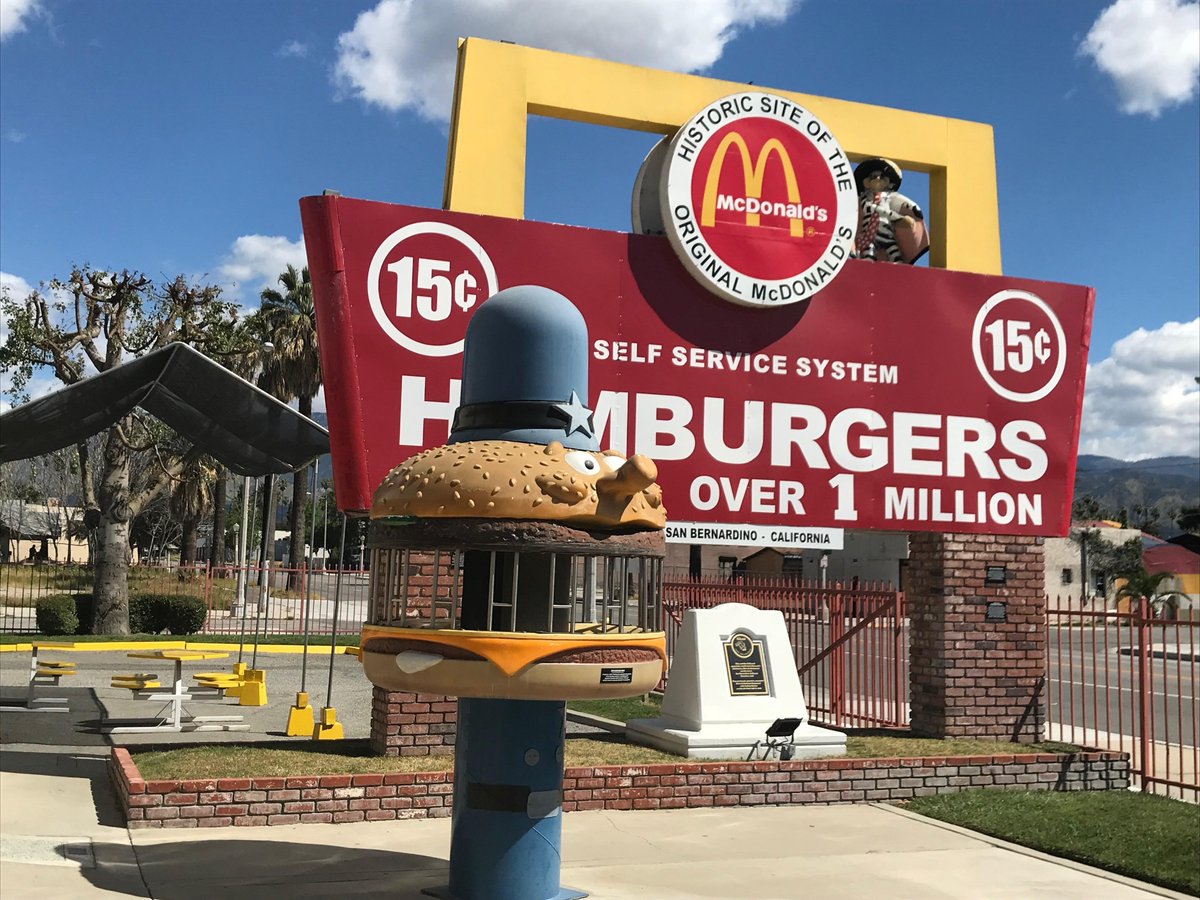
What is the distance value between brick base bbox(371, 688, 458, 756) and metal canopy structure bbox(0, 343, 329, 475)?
2728mm

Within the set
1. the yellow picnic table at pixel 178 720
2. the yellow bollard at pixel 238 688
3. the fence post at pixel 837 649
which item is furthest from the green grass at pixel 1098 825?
the yellow bollard at pixel 238 688

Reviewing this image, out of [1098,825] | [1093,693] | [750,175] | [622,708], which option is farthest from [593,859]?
[1093,693]

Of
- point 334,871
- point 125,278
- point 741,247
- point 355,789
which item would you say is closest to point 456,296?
point 741,247

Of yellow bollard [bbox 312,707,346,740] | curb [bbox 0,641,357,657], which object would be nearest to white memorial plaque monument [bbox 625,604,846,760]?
yellow bollard [bbox 312,707,346,740]

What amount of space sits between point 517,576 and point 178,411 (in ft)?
23.2

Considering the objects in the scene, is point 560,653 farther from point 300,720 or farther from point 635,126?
point 300,720

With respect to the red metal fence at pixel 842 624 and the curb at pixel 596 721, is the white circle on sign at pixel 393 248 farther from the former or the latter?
the curb at pixel 596 721

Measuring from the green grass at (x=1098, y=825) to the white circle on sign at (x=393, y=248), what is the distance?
5529 millimetres

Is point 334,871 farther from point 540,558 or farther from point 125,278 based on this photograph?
point 125,278

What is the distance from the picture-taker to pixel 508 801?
5.60 metres

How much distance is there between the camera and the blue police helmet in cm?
586

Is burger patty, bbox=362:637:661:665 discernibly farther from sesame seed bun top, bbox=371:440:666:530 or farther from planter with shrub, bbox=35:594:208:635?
planter with shrub, bbox=35:594:208:635

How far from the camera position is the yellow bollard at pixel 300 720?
11.2 m

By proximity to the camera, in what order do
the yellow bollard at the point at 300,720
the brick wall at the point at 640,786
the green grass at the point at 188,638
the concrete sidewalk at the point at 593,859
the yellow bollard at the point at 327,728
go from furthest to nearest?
the green grass at the point at 188,638 → the yellow bollard at the point at 300,720 → the yellow bollard at the point at 327,728 → the brick wall at the point at 640,786 → the concrete sidewalk at the point at 593,859
